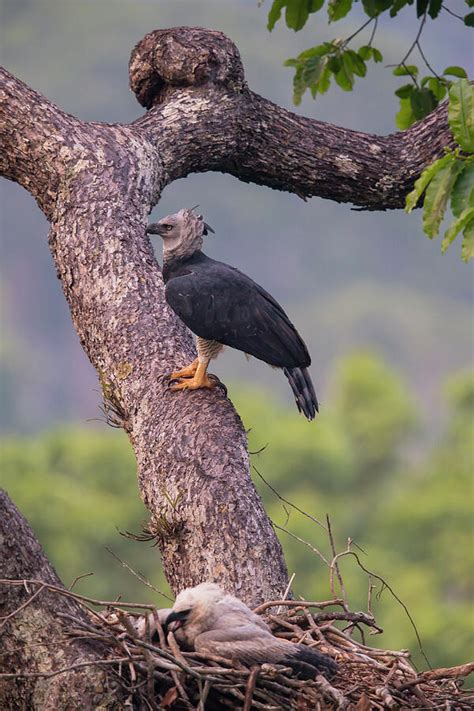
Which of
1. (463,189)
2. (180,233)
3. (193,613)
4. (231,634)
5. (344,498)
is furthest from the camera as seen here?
(344,498)

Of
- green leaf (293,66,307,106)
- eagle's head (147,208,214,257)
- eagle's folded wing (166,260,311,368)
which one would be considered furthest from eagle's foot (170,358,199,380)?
green leaf (293,66,307,106)

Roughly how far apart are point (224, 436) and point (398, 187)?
300cm

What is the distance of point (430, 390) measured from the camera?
125 metres

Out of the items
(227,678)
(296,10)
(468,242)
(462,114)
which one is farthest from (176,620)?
(296,10)

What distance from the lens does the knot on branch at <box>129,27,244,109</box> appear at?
8.41 meters

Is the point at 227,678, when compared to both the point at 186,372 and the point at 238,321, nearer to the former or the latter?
the point at 186,372

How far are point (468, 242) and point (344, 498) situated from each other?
192 feet

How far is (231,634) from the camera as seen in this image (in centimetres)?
497

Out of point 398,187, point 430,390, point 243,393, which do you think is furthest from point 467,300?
point 398,187

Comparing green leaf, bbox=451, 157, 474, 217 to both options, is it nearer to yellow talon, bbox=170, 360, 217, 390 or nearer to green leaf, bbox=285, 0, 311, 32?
yellow talon, bbox=170, 360, 217, 390

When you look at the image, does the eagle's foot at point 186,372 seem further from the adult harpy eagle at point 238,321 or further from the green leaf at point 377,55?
the green leaf at point 377,55

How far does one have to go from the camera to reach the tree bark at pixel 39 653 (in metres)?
4.67

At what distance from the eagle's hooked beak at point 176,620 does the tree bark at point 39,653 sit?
1.35 feet

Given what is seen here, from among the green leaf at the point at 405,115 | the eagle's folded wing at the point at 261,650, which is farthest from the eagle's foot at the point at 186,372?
the green leaf at the point at 405,115
